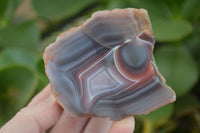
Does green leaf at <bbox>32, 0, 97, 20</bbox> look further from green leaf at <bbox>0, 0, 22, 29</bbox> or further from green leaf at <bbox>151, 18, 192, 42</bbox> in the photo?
green leaf at <bbox>151, 18, 192, 42</bbox>

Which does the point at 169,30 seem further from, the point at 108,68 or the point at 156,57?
the point at 108,68

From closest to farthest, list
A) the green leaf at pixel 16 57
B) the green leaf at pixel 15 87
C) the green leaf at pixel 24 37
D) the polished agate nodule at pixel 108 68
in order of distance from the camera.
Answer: the polished agate nodule at pixel 108 68, the green leaf at pixel 15 87, the green leaf at pixel 16 57, the green leaf at pixel 24 37

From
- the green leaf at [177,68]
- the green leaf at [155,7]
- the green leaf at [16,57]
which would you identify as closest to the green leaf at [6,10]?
the green leaf at [16,57]

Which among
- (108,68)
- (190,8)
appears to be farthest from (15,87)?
(190,8)

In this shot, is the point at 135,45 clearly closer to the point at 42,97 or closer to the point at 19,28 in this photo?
the point at 42,97

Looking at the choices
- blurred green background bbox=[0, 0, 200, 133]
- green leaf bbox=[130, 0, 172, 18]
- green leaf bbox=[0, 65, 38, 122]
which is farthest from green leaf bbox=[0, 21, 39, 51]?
green leaf bbox=[130, 0, 172, 18]

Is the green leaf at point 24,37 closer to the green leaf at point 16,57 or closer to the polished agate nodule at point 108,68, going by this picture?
the green leaf at point 16,57
